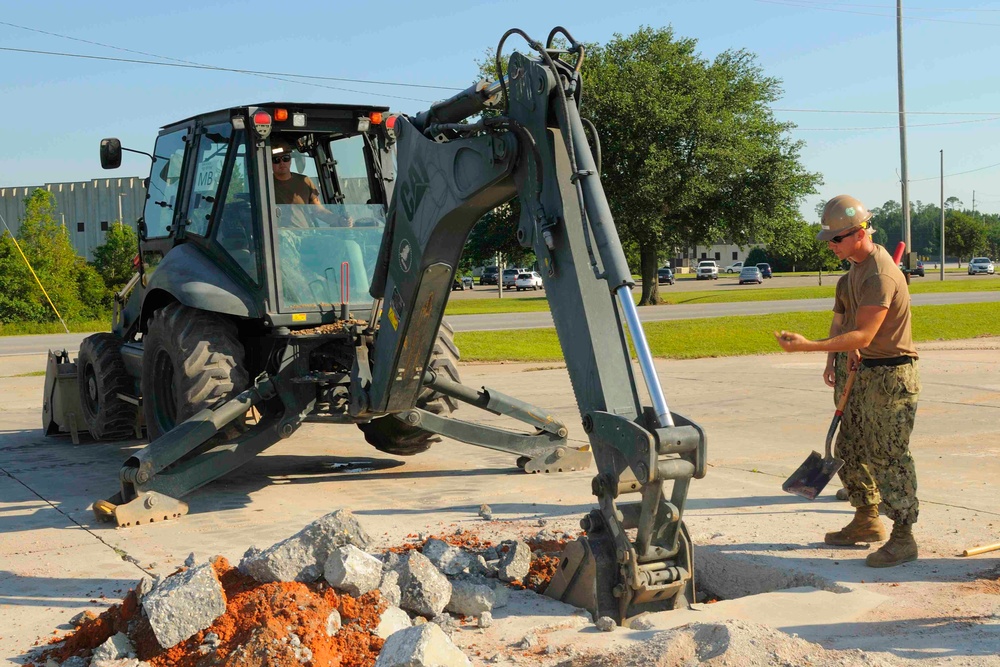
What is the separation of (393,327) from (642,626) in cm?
296

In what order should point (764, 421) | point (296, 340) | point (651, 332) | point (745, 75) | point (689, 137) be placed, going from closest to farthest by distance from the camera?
point (296, 340), point (764, 421), point (651, 332), point (689, 137), point (745, 75)

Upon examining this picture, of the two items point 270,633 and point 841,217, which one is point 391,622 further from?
point 841,217

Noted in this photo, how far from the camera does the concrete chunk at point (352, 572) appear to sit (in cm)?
477

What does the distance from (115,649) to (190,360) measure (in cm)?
337

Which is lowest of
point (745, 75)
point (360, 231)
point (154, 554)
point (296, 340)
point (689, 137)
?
point (154, 554)

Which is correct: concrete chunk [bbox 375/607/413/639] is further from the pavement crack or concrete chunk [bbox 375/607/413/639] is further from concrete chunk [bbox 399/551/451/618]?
the pavement crack

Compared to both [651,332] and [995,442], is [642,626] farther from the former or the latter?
[651,332]

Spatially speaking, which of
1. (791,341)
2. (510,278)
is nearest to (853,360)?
(791,341)

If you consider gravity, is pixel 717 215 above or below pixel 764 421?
above

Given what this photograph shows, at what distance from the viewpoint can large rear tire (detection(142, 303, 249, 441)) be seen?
7.52 meters

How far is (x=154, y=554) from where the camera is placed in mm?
6297

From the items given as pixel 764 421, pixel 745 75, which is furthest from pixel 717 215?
pixel 764 421

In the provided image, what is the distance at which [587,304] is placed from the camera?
4988mm

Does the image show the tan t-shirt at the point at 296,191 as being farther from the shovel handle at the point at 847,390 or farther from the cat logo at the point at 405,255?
the shovel handle at the point at 847,390
